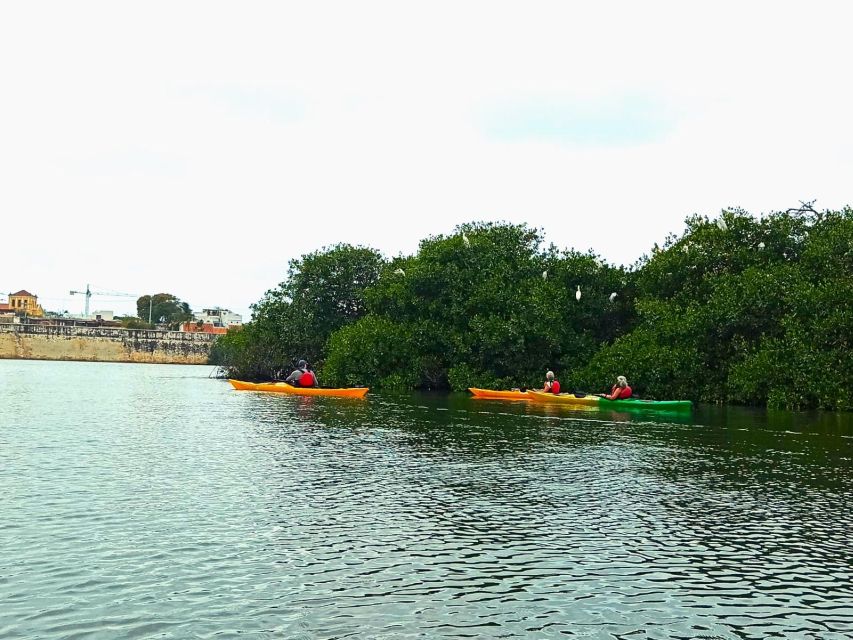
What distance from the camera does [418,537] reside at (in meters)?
12.8

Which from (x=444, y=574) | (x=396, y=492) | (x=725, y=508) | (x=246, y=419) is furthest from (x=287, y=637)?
(x=246, y=419)

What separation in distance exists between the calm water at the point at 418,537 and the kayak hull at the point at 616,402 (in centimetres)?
1255

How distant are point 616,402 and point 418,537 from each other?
29.7 metres

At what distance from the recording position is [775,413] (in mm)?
39969

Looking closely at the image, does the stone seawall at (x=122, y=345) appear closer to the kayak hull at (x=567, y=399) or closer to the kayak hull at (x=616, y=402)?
the kayak hull at (x=567, y=399)

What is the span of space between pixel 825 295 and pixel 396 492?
33.4m

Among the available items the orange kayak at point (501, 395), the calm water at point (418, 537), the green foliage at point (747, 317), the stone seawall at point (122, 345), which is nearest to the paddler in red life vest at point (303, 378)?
the orange kayak at point (501, 395)

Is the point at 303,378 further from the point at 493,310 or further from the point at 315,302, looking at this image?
the point at 315,302

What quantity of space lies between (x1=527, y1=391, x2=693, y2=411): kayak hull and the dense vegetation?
6689 millimetres

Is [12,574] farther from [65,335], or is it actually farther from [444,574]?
[65,335]

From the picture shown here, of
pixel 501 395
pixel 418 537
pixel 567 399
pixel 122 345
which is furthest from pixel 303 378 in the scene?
pixel 122 345

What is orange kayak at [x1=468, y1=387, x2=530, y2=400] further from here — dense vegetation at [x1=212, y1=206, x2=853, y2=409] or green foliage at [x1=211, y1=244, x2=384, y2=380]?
green foliage at [x1=211, y1=244, x2=384, y2=380]

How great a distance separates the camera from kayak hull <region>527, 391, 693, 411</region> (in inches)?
1528

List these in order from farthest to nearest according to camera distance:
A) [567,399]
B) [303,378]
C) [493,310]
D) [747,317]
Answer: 1. [493,310]
2. [303,378]
3. [747,317]
4. [567,399]
